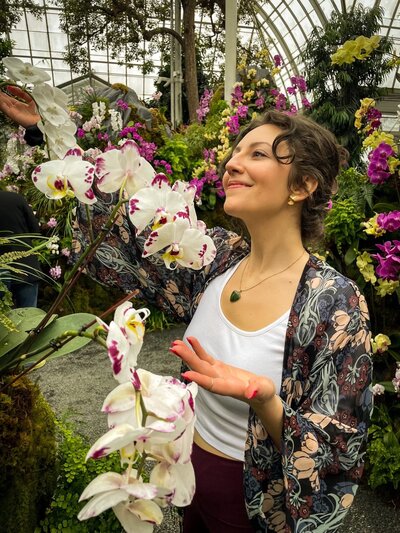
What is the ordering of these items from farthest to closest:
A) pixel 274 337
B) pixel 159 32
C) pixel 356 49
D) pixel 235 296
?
pixel 159 32, pixel 356 49, pixel 235 296, pixel 274 337

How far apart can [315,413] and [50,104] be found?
71cm

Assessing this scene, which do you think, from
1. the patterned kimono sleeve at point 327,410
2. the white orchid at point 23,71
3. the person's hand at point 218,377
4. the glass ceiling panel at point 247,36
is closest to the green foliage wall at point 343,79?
the glass ceiling panel at point 247,36

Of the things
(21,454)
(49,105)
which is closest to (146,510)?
(49,105)

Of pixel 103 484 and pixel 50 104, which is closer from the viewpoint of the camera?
pixel 103 484

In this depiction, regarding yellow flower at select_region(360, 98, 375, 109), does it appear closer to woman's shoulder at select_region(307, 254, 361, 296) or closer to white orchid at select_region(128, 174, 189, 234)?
woman's shoulder at select_region(307, 254, 361, 296)

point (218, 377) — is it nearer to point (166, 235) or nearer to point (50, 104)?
point (166, 235)

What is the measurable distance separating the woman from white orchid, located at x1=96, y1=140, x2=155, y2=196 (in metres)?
0.26

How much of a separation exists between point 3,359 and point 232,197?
1.94ft

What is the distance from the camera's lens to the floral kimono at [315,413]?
85 centimetres

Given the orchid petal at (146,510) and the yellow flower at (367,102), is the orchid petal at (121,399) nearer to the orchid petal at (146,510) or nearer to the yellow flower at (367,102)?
the orchid petal at (146,510)

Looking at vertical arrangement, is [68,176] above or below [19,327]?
above

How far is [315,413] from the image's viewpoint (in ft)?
2.92

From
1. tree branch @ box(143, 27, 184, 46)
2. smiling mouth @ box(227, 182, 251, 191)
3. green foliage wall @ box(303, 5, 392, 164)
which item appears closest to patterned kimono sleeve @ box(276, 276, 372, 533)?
smiling mouth @ box(227, 182, 251, 191)

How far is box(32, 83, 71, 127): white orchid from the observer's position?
57cm
